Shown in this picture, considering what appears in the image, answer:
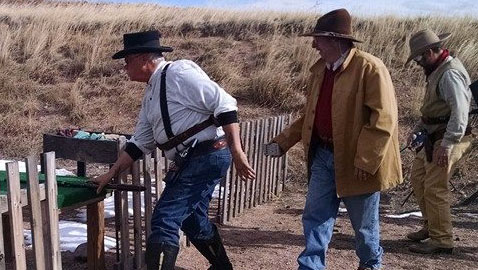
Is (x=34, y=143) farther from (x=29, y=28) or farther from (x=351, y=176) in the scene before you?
(x=351, y=176)

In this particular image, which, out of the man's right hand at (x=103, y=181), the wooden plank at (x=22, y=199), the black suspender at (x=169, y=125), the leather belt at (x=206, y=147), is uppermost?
the black suspender at (x=169, y=125)

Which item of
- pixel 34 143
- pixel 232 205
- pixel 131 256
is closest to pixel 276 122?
pixel 232 205

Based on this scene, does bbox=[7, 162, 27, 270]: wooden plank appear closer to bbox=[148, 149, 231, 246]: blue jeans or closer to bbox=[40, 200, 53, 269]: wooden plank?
bbox=[40, 200, 53, 269]: wooden plank

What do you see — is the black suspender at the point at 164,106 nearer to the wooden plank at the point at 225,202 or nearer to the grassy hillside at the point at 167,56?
the wooden plank at the point at 225,202

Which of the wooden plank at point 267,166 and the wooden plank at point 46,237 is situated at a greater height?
the wooden plank at point 46,237

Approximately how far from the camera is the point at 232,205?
6.51 m

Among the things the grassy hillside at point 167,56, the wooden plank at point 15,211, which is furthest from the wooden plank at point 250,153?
the grassy hillside at point 167,56

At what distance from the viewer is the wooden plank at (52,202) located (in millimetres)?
3584

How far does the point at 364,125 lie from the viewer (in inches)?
149

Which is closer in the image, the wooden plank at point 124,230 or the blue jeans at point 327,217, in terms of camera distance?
the blue jeans at point 327,217

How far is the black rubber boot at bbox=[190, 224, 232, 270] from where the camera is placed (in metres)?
4.32

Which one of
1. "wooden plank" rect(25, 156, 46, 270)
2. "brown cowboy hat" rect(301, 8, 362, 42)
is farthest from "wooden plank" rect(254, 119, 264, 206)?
"wooden plank" rect(25, 156, 46, 270)

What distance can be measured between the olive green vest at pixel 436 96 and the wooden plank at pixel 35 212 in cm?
317

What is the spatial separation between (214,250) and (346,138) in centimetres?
124
